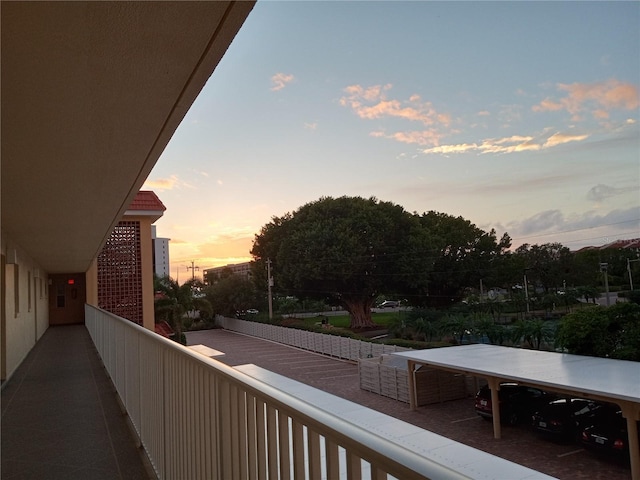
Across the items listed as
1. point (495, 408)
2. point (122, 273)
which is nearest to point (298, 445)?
point (495, 408)

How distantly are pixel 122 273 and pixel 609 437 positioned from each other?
1490 cm

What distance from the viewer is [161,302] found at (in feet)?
69.5

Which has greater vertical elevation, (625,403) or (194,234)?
(194,234)

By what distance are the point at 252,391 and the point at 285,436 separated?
0.17 metres

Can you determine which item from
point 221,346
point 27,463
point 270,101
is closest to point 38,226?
point 27,463

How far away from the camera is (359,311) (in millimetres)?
36312

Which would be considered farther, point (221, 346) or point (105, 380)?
point (221, 346)

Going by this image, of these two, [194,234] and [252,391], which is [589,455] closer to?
[252,391]

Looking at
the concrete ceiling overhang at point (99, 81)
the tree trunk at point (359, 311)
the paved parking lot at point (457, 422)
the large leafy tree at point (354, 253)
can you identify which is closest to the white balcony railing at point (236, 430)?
the concrete ceiling overhang at point (99, 81)

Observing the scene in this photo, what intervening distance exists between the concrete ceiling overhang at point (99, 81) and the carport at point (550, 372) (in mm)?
9287

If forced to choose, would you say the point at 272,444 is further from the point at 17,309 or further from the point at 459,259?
the point at 459,259

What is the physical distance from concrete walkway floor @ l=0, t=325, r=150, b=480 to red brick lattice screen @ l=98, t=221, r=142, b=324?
9.17m

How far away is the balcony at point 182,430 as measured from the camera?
920 millimetres

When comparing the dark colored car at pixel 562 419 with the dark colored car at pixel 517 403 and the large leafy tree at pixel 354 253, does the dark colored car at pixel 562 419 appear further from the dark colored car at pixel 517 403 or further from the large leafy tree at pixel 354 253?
the large leafy tree at pixel 354 253
